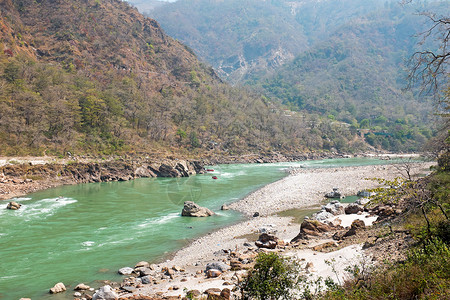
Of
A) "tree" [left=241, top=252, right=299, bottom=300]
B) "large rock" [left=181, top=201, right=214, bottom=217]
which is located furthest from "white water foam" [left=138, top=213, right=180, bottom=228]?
"tree" [left=241, top=252, right=299, bottom=300]

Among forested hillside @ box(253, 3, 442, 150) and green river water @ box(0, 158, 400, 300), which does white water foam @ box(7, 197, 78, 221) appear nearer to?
green river water @ box(0, 158, 400, 300)

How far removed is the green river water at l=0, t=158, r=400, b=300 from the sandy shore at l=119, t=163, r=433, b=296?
1433 millimetres

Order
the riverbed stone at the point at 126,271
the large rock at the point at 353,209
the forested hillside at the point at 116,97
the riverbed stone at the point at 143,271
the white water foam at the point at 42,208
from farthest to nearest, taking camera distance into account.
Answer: the forested hillside at the point at 116,97 < the white water foam at the point at 42,208 < the large rock at the point at 353,209 < the riverbed stone at the point at 126,271 < the riverbed stone at the point at 143,271

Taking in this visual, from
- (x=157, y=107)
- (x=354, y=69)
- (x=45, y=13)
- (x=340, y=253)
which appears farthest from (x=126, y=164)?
(x=354, y=69)

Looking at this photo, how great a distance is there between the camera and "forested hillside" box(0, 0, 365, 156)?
4378 cm

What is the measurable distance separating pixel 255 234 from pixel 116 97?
53.6m

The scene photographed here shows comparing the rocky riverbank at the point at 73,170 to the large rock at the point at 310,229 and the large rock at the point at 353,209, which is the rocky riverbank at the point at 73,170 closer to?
the large rock at the point at 353,209

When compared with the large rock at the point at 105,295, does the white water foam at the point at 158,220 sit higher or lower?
lower

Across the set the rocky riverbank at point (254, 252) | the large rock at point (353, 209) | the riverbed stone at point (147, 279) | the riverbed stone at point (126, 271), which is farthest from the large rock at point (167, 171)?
the riverbed stone at point (147, 279)

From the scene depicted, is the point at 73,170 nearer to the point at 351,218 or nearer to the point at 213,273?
the point at 213,273

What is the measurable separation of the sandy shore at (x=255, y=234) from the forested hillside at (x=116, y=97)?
32.1 metres

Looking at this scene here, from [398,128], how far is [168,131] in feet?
324

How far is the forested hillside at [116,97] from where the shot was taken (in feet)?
144

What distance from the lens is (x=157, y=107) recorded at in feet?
236
